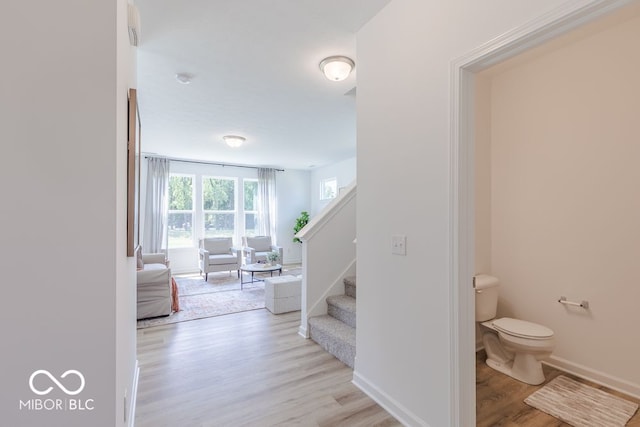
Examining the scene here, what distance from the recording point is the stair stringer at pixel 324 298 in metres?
3.11

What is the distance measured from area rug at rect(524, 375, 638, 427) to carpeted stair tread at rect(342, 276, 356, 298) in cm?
164

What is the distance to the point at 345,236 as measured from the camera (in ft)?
11.1

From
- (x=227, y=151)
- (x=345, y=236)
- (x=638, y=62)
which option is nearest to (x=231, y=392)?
(x=345, y=236)

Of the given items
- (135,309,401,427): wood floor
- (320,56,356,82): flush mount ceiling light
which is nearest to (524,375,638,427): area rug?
(135,309,401,427): wood floor

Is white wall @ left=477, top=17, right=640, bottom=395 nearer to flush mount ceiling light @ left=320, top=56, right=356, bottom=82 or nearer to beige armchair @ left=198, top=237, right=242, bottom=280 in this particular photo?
flush mount ceiling light @ left=320, top=56, right=356, bottom=82

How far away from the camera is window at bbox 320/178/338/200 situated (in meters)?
7.41

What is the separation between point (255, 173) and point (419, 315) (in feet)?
21.8

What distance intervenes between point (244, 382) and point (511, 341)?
211 centimetres

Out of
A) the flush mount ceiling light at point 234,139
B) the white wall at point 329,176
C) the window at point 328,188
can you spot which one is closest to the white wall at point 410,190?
the flush mount ceiling light at point 234,139

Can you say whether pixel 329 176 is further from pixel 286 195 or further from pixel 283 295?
pixel 283 295

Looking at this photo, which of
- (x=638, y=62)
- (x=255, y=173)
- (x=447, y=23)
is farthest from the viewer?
(x=255, y=173)

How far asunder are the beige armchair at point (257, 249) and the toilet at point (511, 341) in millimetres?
4326
